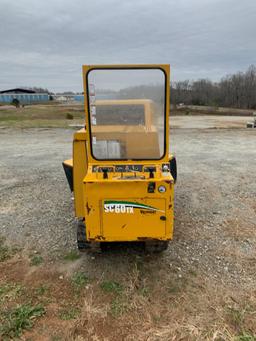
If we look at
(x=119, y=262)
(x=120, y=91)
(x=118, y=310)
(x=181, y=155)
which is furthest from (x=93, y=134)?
(x=181, y=155)

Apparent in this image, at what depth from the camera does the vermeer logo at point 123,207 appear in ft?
9.15

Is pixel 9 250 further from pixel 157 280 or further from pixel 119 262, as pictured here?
pixel 157 280

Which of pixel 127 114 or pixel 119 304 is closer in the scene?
pixel 119 304

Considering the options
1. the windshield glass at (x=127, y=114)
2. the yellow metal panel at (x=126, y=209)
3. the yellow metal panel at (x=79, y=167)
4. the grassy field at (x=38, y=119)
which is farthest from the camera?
the grassy field at (x=38, y=119)

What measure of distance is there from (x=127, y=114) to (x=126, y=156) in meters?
0.50

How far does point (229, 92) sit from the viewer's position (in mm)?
53719

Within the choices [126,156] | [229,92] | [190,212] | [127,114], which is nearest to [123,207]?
[126,156]

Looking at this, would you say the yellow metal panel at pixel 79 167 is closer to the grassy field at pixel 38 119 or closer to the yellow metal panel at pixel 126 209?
the yellow metal panel at pixel 126 209

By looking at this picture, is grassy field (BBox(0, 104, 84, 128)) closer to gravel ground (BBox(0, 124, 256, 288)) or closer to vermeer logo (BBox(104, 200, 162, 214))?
gravel ground (BBox(0, 124, 256, 288))

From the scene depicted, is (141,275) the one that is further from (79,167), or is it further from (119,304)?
(79,167)

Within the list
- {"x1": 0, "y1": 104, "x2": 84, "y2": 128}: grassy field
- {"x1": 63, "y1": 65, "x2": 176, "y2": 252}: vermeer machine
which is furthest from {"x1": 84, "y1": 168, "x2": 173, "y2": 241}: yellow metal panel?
{"x1": 0, "y1": 104, "x2": 84, "y2": 128}: grassy field

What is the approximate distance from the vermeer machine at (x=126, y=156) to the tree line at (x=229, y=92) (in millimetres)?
47847

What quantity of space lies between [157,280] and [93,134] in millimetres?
1768

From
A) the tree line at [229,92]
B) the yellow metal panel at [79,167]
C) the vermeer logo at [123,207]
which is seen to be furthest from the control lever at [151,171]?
the tree line at [229,92]
